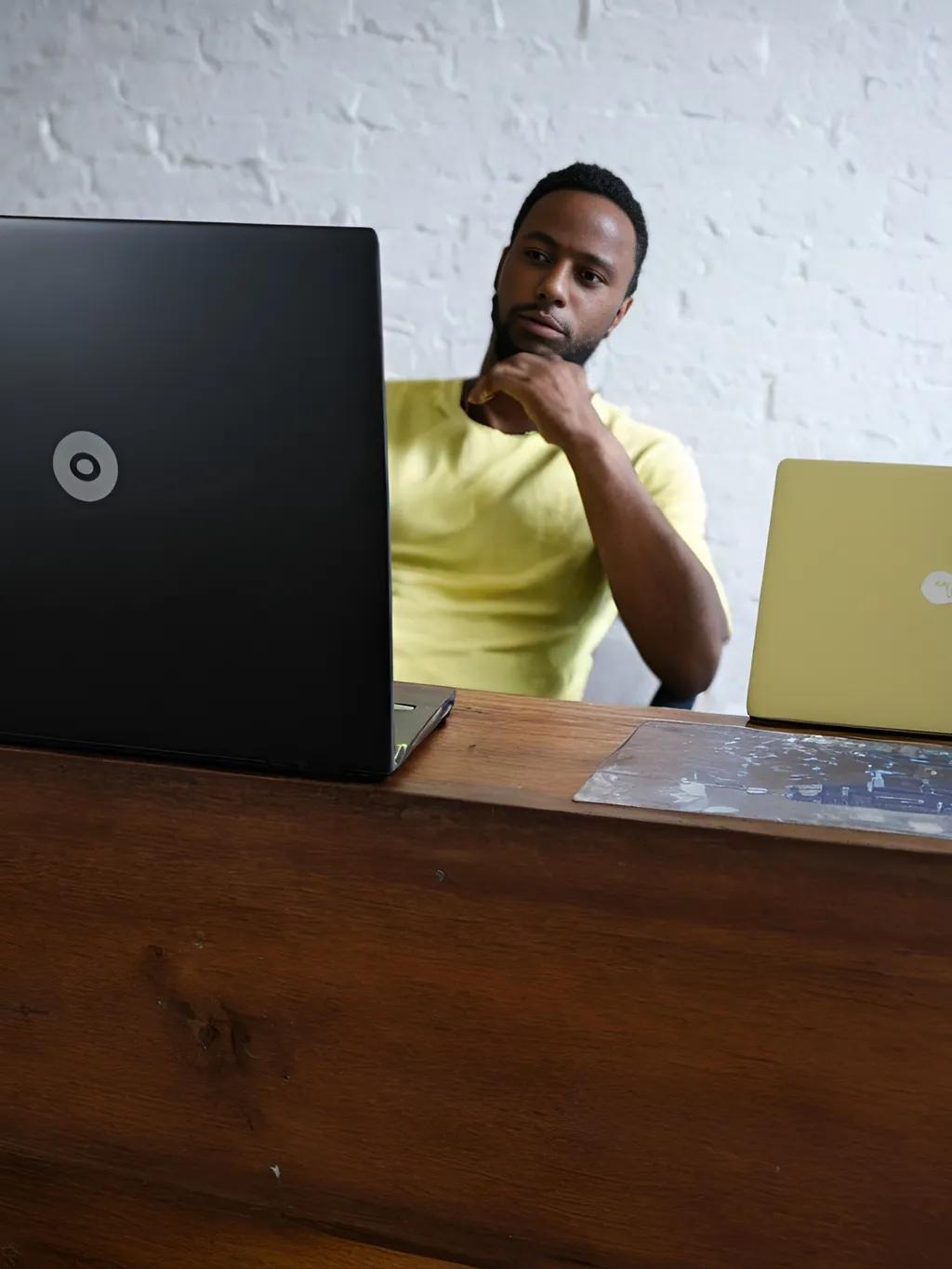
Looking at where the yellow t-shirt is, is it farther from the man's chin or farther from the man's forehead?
the man's forehead

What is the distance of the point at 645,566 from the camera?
1.45m

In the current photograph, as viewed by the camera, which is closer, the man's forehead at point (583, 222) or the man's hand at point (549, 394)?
the man's hand at point (549, 394)

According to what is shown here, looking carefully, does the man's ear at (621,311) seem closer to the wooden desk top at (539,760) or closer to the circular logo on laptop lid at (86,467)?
the wooden desk top at (539,760)

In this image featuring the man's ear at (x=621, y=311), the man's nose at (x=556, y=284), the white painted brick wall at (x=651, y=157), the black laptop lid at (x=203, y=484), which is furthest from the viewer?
the white painted brick wall at (x=651, y=157)

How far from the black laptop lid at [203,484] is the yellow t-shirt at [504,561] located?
0.85 m

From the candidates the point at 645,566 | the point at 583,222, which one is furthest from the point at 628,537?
the point at 583,222

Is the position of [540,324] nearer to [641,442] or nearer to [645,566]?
[641,442]

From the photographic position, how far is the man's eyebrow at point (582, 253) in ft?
5.56

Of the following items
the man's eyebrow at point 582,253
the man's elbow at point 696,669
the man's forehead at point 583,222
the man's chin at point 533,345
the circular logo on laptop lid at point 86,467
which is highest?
the man's forehead at point 583,222

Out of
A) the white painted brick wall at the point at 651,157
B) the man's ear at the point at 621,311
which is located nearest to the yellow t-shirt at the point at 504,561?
the man's ear at the point at 621,311

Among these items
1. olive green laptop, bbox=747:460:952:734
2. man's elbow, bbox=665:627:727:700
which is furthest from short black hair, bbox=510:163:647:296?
olive green laptop, bbox=747:460:952:734

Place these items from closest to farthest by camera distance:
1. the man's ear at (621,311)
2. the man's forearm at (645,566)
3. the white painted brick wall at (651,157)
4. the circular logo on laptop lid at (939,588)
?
the circular logo on laptop lid at (939,588) < the man's forearm at (645,566) < the man's ear at (621,311) < the white painted brick wall at (651,157)

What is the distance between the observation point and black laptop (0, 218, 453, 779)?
0.61 metres

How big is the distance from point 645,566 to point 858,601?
1.86ft
